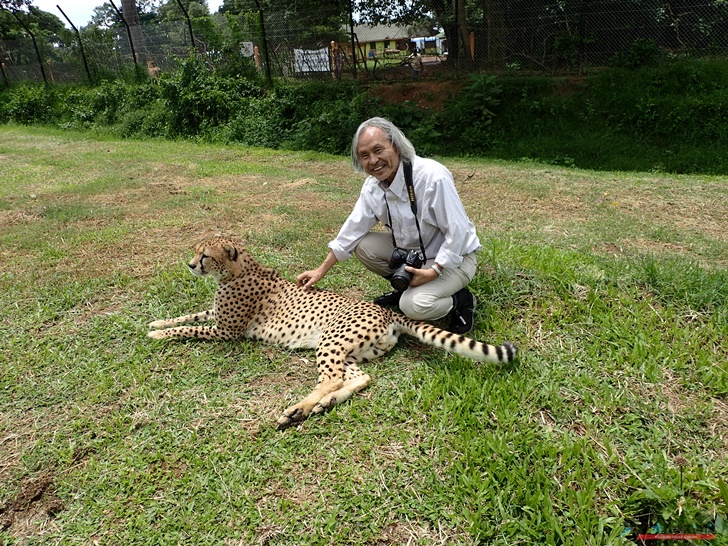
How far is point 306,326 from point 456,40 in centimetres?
1020

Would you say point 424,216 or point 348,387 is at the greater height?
point 424,216

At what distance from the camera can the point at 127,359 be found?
313 centimetres

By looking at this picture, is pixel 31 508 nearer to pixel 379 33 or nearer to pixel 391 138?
pixel 391 138

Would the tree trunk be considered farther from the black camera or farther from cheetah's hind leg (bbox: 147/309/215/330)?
cheetah's hind leg (bbox: 147/309/215/330)

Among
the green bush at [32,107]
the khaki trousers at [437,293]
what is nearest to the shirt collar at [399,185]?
the khaki trousers at [437,293]

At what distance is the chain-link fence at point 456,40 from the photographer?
974 cm

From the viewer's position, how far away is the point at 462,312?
325cm

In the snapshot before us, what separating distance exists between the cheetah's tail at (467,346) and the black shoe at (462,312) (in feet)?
1.08

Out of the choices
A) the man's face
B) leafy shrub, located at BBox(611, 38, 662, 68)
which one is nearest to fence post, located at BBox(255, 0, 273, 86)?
leafy shrub, located at BBox(611, 38, 662, 68)

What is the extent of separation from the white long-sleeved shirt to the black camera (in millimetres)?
105

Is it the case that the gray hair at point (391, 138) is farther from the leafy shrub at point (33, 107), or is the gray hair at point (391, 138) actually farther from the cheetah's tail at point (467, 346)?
the leafy shrub at point (33, 107)

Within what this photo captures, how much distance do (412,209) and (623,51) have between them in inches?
371

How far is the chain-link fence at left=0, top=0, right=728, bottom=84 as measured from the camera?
9742 mm

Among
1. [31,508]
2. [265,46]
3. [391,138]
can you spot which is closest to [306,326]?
[391,138]
